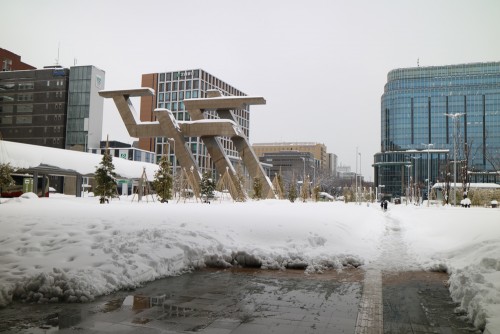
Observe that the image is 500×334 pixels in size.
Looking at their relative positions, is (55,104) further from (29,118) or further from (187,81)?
(187,81)

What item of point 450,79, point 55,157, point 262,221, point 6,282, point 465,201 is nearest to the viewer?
point 6,282

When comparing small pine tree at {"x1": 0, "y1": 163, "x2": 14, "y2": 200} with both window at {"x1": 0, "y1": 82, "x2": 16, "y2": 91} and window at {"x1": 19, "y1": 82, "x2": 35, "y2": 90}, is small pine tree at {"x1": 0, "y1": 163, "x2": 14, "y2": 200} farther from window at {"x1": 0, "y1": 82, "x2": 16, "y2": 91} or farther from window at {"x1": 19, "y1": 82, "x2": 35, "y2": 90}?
window at {"x1": 19, "y1": 82, "x2": 35, "y2": 90}

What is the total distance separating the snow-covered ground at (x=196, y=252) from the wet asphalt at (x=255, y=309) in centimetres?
39

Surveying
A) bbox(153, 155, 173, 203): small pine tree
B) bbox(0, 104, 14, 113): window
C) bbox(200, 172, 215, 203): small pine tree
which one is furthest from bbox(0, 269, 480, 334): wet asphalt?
bbox(0, 104, 14, 113): window

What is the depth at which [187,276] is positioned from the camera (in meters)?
7.73

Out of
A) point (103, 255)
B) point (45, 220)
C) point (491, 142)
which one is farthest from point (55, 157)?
point (491, 142)

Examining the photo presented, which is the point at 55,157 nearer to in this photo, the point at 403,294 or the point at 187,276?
the point at 187,276

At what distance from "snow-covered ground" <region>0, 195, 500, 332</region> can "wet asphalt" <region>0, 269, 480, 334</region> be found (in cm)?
39

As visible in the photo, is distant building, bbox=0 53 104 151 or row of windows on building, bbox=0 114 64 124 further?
distant building, bbox=0 53 104 151

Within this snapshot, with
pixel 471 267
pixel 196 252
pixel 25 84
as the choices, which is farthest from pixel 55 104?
pixel 471 267

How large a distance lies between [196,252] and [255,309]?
144 inches

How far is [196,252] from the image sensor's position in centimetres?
892

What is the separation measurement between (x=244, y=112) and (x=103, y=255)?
122 m

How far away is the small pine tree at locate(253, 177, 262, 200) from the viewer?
120 ft
